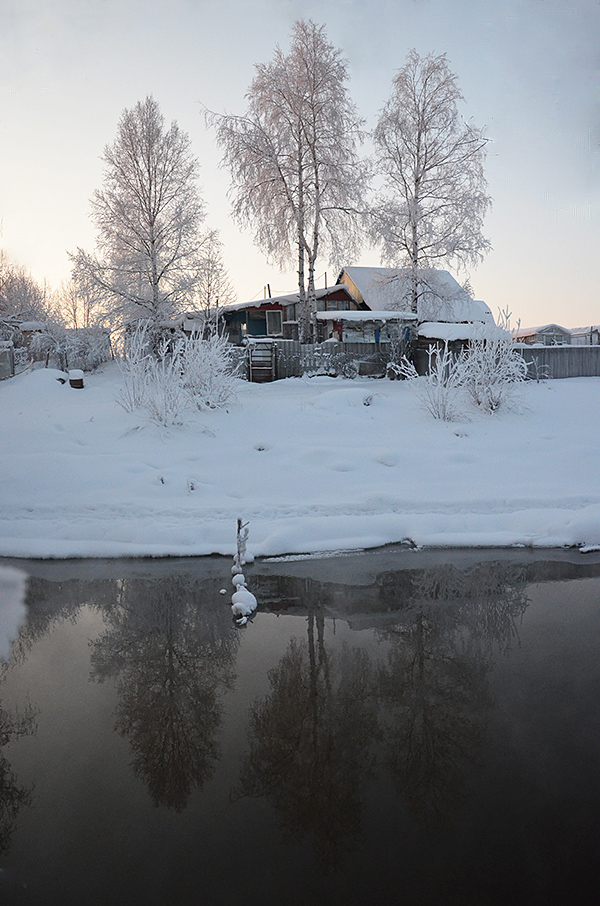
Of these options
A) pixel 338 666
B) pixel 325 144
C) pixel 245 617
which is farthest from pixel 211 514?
pixel 325 144

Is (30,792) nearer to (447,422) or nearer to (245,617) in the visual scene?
(245,617)

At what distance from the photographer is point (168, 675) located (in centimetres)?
374

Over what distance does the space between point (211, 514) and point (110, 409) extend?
6526 millimetres

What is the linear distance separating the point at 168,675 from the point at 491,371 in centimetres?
1031

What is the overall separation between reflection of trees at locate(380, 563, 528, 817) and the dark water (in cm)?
1

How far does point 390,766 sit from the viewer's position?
285cm

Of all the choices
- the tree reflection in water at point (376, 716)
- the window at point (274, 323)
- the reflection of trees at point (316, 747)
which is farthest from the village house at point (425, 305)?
the reflection of trees at point (316, 747)

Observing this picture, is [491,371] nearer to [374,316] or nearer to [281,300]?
[374,316]

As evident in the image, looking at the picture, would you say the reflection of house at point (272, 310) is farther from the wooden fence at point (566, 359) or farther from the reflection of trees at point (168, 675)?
the reflection of trees at point (168, 675)

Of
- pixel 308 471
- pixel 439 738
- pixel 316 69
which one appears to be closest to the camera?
pixel 439 738

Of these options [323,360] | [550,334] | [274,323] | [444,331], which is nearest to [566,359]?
[444,331]

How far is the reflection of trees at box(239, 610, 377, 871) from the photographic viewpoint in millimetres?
2516

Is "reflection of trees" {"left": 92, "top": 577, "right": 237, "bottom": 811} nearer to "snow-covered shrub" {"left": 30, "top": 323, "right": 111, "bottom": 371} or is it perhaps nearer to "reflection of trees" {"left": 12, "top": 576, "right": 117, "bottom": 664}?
"reflection of trees" {"left": 12, "top": 576, "right": 117, "bottom": 664}

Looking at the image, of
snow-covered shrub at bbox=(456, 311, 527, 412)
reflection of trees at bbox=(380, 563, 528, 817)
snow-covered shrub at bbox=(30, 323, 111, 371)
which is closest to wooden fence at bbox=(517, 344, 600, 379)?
snow-covered shrub at bbox=(456, 311, 527, 412)
